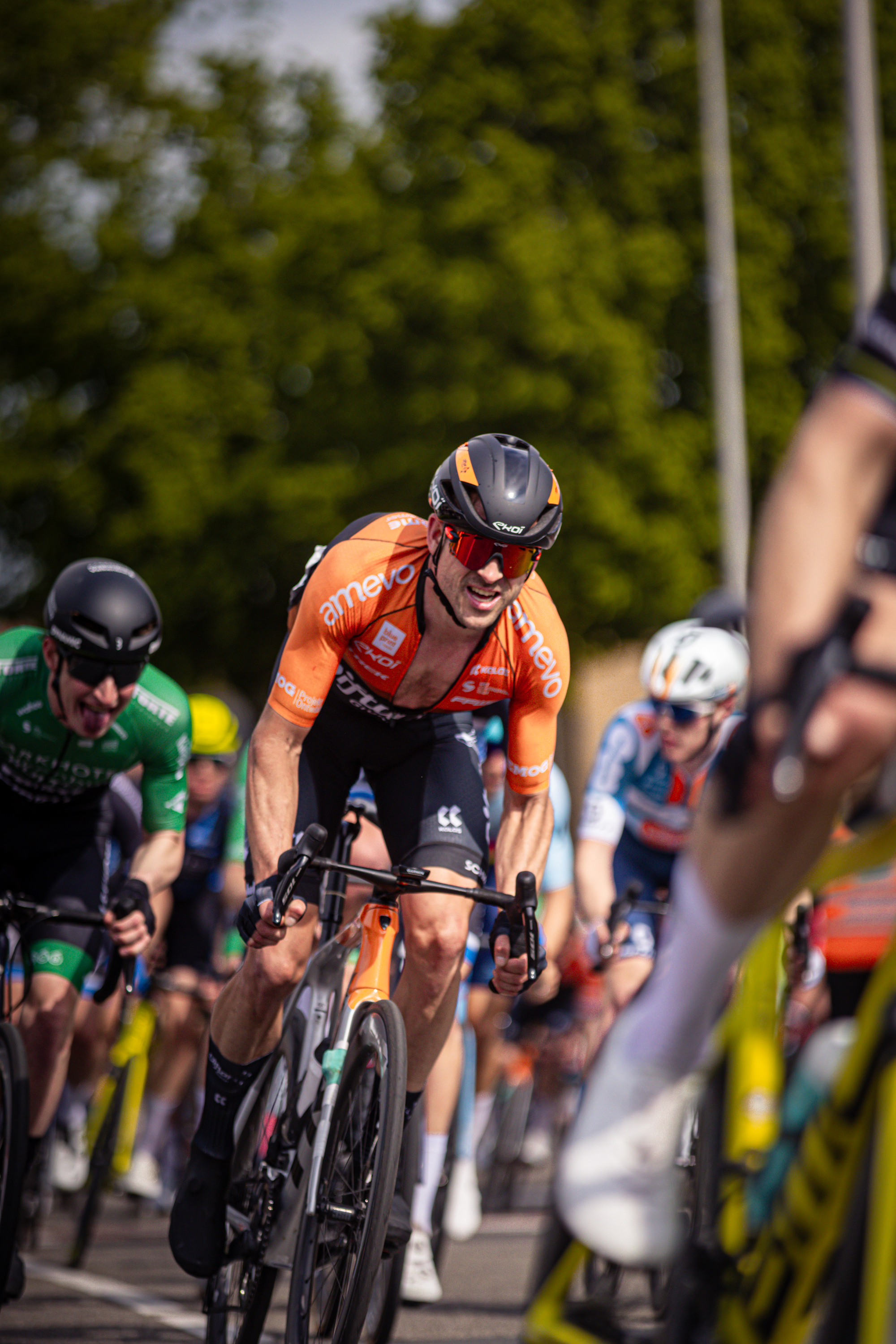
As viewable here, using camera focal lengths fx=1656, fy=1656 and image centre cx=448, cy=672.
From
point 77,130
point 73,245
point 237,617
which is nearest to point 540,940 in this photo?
point 237,617

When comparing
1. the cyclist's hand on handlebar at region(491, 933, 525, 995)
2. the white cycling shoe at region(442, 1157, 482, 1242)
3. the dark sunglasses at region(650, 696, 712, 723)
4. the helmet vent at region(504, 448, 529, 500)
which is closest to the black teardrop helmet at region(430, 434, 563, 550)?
the helmet vent at region(504, 448, 529, 500)

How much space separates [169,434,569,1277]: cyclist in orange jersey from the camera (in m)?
4.56

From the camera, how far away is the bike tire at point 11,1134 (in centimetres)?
498

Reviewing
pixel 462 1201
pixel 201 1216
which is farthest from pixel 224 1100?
pixel 462 1201

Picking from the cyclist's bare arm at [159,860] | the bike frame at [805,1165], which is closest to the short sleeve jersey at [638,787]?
the cyclist's bare arm at [159,860]

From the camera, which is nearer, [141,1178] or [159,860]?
[159,860]

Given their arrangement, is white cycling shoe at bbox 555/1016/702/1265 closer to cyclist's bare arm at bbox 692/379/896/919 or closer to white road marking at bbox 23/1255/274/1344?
cyclist's bare arm at bbox 692/379/896/919

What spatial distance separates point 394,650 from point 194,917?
18.2 ft

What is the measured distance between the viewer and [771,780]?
7.19ft

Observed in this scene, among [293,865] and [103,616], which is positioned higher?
[103,616]

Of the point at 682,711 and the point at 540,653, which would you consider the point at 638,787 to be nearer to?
the point at 682,711

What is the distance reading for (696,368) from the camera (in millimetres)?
25719

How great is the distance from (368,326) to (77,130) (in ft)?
27.5

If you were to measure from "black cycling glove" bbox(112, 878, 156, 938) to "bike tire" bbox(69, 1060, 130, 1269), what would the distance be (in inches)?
96.7
